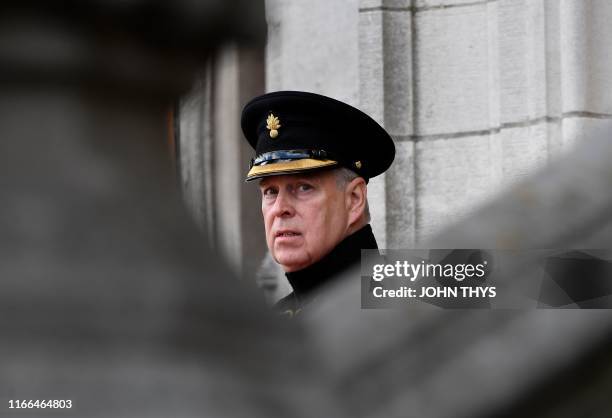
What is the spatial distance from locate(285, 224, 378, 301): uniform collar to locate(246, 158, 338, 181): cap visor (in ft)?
0.60

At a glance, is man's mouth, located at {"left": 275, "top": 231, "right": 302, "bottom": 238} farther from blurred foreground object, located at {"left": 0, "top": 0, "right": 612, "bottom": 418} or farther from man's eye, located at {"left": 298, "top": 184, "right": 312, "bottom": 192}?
blurred foreground object, located at {"left": 0, "top": 0, "right": 612, "bottom": 418}

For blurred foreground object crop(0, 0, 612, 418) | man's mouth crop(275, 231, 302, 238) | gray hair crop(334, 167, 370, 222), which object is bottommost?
blurred foreground object crop(0, 0, 612, 418)

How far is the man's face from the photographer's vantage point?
8.55 ft

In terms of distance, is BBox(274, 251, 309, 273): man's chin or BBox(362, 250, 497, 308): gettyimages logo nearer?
BBox(362, 250, 497, 308): gettyimages logo

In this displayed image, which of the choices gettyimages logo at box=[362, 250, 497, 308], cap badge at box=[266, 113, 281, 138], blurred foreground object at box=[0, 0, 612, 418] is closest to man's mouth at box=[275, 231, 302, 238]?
cap badge at box=[266, 113, 281, 138]

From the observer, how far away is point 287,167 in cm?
267

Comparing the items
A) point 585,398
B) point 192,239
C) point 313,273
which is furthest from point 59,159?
point 313,273

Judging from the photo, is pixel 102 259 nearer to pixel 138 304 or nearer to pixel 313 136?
pixel 138 304

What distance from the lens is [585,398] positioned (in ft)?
2.18

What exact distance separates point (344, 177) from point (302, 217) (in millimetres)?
203

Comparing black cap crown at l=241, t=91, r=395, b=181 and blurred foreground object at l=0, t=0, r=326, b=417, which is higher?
black cap crown at l=241, t=91, r=395, b=181

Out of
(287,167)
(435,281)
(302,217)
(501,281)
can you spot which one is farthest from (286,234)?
(501,281)

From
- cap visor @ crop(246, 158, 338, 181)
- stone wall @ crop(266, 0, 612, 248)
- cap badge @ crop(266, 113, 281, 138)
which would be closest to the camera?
cap visor @ crop(246, 158, 338, 181)

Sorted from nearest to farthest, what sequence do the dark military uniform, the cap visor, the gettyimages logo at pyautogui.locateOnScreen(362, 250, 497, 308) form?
1. the gettyimages logo at pyautogui.locateOnScreen(362, 250, 497, 308)
2. the dark military uniform
3. the cap visor
